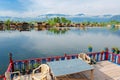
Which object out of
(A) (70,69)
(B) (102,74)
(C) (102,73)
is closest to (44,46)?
(C) (102,73)

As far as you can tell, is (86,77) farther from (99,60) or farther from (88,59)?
(99,60)

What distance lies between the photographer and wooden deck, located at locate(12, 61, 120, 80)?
7.14m

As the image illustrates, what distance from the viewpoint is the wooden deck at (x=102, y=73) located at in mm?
7152

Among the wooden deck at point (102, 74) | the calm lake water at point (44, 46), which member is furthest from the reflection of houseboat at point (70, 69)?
the calm lake water at point (44, 46)

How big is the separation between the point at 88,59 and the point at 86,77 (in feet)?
5.70

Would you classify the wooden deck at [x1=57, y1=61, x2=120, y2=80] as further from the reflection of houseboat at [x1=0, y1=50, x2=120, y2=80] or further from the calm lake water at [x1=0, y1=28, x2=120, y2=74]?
the calm lake water at [x1=0, y1=28, x2=120, y2=74]

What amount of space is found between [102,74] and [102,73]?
13 cm

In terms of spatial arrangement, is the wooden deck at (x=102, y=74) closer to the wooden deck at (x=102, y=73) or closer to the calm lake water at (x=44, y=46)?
the wooden deck at (x=102, y=73)

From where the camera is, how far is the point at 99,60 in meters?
9.91

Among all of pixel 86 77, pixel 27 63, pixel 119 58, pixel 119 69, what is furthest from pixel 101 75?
pixel 27 63

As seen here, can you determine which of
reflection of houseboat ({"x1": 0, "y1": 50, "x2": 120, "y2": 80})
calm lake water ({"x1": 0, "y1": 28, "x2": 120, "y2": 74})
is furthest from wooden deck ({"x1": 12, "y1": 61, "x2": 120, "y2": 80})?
calm lake water ({"x1": 0, "y1": 28, "x2": 120, "y2": 74})

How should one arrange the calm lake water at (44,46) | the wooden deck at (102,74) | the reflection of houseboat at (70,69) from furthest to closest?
the calm lake water at (44,46)
the wooden deck at (102,74)
the reflection of houseboat at (70,69)

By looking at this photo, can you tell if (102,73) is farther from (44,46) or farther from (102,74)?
(44,46)

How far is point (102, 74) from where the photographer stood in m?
7.85
